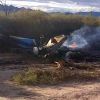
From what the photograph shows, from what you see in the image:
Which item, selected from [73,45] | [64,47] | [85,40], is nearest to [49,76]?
[64,47]

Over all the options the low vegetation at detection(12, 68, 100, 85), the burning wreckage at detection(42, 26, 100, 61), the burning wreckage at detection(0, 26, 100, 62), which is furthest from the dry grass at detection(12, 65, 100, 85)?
the burning wreckage at detection(42, 26, 100, 61)

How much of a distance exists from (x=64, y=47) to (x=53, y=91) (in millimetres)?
10295

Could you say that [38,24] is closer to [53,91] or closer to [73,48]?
[73,48]

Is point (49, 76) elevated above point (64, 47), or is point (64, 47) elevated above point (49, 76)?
point (49, 76)

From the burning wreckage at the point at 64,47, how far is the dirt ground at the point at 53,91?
7005 millimetres

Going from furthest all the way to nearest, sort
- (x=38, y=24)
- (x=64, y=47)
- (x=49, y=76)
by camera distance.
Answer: (x=38, y=24) < (x=64, y=47) < (x=49, y=76)

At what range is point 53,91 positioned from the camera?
1542cm

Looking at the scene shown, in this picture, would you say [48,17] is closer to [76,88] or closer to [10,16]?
[10,16]

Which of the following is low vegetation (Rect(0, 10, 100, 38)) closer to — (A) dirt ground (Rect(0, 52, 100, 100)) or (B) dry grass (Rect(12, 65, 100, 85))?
(B) dry grass (Rect(12, 65, 100, 85))

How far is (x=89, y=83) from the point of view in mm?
16891

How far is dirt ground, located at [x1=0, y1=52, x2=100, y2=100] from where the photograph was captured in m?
14.6

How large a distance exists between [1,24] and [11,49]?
10.3 m

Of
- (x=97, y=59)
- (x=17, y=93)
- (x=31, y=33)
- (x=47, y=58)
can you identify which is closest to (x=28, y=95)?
(x=17, y=93)

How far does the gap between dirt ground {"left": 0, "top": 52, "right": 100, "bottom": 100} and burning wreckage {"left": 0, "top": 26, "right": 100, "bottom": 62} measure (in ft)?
23.0
